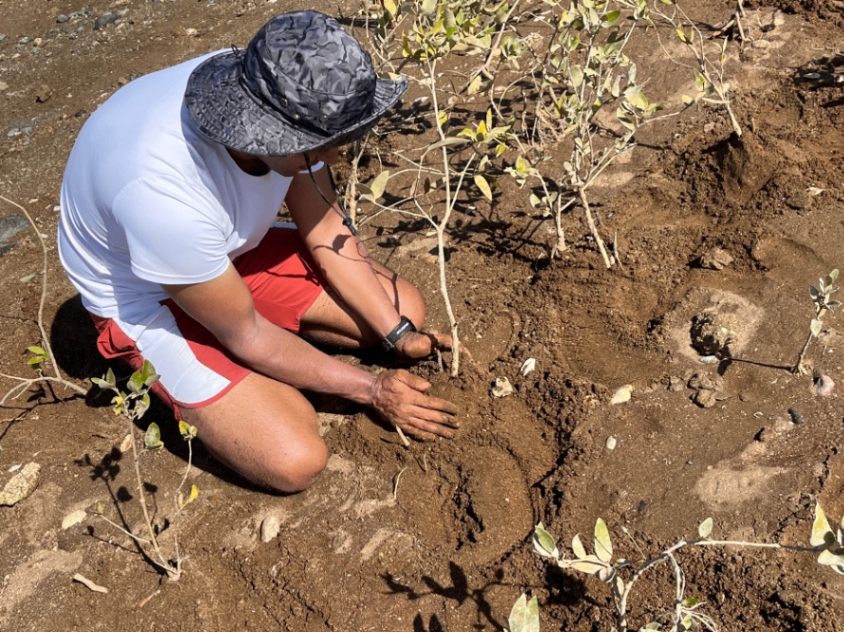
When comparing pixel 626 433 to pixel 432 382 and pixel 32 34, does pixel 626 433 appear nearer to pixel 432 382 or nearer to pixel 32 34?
pixel 432 382

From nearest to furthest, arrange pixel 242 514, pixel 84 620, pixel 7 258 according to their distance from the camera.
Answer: pixel 84 620
pixel 242 514
pixel 7 258

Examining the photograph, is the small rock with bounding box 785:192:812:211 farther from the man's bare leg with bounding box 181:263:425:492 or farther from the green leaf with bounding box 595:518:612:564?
the man's bare leg with bounding box 181:263:425:492

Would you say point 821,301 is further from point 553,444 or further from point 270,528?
point 270,528

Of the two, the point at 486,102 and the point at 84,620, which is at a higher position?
the point at 486,102

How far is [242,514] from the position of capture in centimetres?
219

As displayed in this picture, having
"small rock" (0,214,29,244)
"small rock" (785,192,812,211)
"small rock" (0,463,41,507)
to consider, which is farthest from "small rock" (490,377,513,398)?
"small rock" (0,214,29,244)

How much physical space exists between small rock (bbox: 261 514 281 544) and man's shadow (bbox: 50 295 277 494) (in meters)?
0.11

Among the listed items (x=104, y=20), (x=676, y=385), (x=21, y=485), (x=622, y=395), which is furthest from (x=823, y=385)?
(x=104, y=20)

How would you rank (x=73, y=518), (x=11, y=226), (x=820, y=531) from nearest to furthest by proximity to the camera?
(x=820, y=531) → (x=73, y=518) → (x=11, y=226)

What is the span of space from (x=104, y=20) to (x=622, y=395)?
4.60m

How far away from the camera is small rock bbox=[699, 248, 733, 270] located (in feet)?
7.58

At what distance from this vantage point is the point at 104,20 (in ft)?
15.9

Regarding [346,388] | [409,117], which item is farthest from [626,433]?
[409,117]

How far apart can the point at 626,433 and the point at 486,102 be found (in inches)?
77.9
